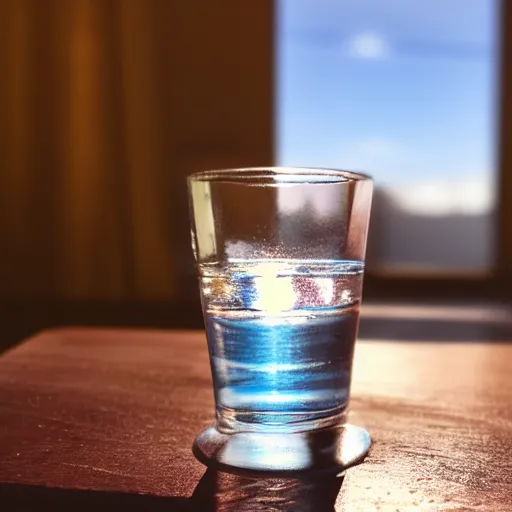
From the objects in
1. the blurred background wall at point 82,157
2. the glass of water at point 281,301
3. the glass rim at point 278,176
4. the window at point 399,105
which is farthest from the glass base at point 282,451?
the window at point 399,105

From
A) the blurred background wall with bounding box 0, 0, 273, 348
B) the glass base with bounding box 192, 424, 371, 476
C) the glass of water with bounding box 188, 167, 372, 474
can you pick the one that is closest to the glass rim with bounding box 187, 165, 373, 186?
the glass of water with bounding box 188, 167, 372, 474

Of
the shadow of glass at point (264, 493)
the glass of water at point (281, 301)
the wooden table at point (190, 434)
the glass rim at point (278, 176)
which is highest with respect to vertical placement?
the glass rim at point (278, 176)

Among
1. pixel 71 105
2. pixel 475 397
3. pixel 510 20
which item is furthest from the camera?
pixel 510 20

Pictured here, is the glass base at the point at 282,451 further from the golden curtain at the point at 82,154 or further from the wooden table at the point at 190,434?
the golden curtain at the point at 82,154

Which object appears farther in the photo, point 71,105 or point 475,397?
point 71,105

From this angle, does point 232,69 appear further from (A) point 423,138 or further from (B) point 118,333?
(B) point 118,333

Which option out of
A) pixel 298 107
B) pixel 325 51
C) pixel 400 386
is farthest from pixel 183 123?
pixel 400 386

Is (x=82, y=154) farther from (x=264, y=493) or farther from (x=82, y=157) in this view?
(x=264, y=493)

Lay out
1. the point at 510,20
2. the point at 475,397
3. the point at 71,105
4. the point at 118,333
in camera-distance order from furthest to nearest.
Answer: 1. the point at 510,20
2. the point at 71,105
3. the point at 118,333
4. the point at 475,397
